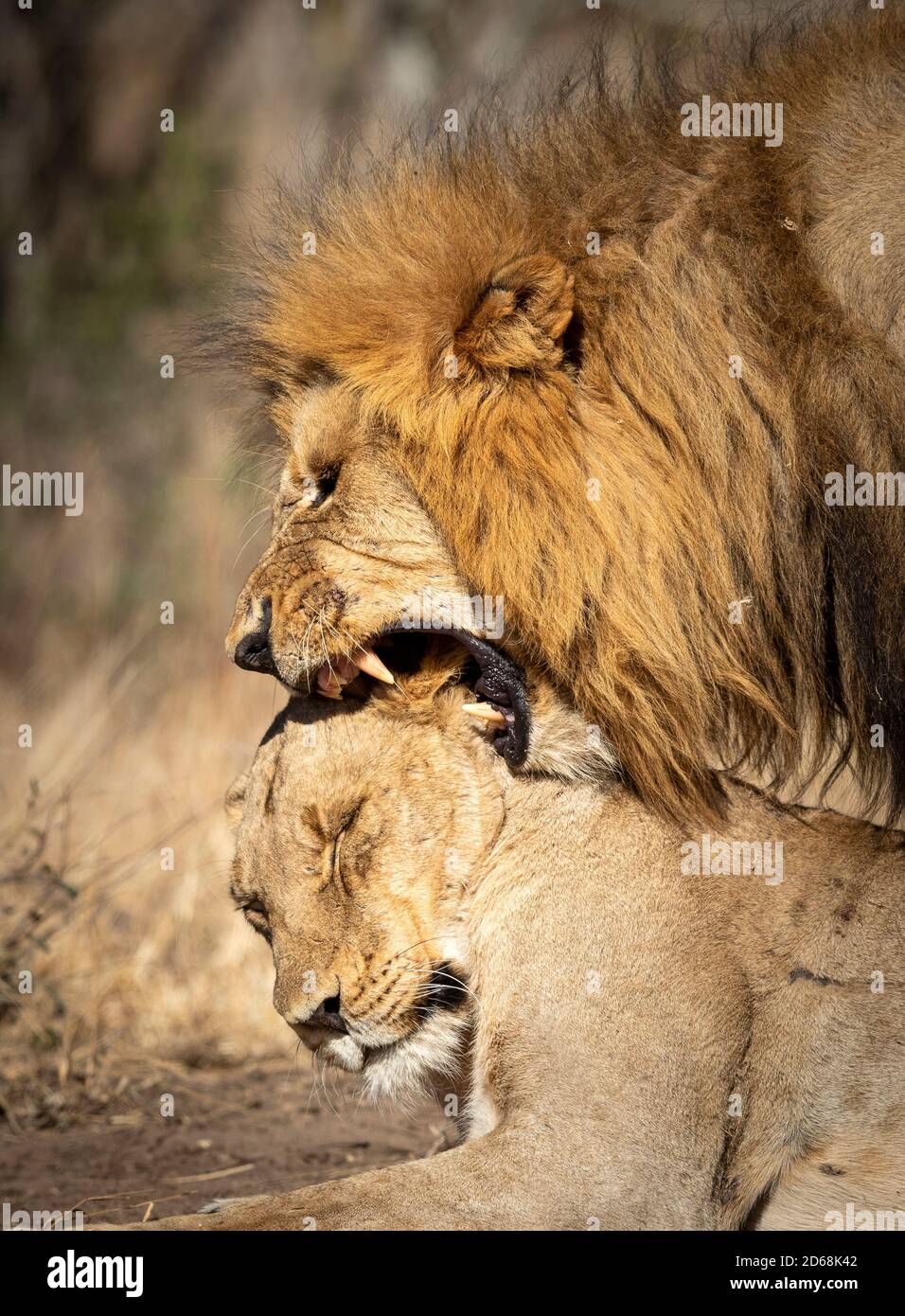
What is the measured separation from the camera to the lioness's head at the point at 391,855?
3.07 meters

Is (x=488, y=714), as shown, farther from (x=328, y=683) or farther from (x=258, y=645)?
(x=258, y=645)

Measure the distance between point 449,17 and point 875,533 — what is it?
9285mm

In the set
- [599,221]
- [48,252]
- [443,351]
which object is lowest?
[443,351]

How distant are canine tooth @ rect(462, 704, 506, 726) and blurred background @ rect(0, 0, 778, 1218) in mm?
1094

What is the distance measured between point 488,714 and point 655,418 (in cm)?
67

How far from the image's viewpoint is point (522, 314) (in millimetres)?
3033

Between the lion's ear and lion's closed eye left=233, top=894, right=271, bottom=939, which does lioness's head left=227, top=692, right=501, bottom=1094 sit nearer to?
lion's closed eye left=233, top=894, right=271, bottom=939

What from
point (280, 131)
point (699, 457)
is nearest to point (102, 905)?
point (699, 457)
